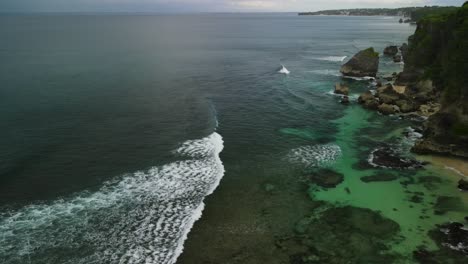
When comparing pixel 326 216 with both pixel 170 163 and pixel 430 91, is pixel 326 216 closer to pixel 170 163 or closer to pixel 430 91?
pixel 170 163

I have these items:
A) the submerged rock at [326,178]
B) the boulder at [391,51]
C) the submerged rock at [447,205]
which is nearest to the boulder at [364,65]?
the boulder at [391,51]

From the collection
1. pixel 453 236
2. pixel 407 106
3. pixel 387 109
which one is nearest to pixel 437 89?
pixel 407 106

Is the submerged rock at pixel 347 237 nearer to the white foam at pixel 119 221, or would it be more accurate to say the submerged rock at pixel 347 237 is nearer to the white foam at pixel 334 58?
the white foam at pixel 119 221

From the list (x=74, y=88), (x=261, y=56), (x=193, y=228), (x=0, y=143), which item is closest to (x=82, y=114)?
(x=0, y=143)

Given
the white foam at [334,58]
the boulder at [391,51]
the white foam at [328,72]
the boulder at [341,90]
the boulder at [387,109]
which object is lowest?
the boulder at [387,109]

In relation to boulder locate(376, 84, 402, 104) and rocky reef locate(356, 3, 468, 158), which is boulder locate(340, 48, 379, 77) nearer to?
rocky reef locate(356, 3, 468, 158)

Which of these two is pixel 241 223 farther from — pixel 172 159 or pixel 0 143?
pixel 0 143
